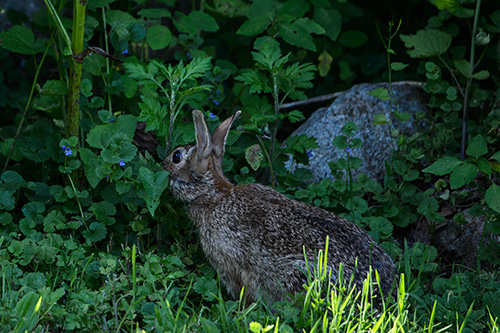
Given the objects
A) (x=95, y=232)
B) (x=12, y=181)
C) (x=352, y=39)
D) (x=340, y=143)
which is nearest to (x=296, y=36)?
(x=340, y=143)

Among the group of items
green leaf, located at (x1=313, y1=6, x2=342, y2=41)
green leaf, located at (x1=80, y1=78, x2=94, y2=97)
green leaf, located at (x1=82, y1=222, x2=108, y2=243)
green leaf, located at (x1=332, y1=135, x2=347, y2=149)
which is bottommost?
green leaf, located at (x1=82, y1=222, x2=108, y2=243)

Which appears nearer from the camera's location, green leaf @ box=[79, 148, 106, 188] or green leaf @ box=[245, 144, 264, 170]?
green leaf @ box=[79, 148, 106, 188]

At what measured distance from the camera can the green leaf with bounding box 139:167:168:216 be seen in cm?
410

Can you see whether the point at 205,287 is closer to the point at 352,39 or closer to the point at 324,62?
the point at 324,62

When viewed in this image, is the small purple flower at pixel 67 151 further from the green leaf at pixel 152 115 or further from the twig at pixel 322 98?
the twig at pixel 322 98

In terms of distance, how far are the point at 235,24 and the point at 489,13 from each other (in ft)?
7.76

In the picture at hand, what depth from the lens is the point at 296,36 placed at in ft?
16.5

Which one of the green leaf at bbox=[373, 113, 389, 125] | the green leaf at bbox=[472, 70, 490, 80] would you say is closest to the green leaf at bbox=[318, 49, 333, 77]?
the green leaf at bbox=[373, 113, 389, 125]

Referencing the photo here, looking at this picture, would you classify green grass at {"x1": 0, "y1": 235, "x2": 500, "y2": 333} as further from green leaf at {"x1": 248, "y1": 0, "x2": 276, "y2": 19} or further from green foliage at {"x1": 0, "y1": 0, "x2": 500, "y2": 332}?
green leaf at {"x1": 248, "y1": 0, "x2": 276, "y2": 19}

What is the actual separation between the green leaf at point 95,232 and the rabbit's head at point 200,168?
567 millimetres

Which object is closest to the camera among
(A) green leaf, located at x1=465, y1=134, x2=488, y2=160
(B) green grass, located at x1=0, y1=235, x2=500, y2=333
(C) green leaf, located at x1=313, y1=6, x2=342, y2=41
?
(B) green grass, located at x1=0, y1=235, x2=500, y2=333

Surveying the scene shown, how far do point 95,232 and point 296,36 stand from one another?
6.97ft

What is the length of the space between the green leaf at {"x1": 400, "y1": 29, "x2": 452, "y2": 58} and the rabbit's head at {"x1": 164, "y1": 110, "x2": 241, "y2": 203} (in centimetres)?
196

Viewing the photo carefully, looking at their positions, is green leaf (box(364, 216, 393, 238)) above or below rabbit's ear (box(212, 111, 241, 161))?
below
